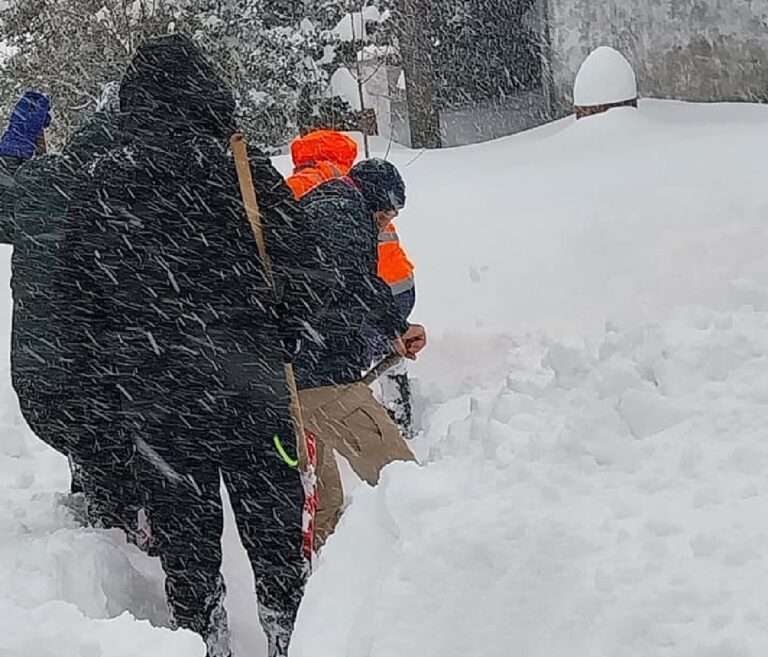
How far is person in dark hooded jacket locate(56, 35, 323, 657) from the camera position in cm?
315

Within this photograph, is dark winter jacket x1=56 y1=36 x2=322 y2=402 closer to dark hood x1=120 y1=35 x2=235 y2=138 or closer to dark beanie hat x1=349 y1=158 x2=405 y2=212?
dark hood x1=120 y1=35 x2=235 y2=138

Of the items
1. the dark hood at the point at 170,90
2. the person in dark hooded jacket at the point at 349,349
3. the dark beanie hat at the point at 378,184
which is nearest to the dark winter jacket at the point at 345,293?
the person in dark hooded jacket at the point at 349,349

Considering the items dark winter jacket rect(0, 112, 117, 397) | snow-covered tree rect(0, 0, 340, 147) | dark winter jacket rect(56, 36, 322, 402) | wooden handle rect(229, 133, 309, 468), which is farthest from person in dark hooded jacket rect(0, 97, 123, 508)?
snow-covered tree rect(0, 0, 340, 147)

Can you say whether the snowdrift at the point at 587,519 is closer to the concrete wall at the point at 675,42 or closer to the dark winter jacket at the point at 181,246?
the dark winter jacket at the point at 181,246

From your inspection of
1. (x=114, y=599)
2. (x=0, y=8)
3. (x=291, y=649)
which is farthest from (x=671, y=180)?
(x=0, y=8)

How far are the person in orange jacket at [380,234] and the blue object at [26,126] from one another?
0.98m

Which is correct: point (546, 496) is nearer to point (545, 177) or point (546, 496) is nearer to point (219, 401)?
Answer: point (219, 401)

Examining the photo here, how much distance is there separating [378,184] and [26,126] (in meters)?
1.37

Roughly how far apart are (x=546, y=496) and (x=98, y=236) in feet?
4.66

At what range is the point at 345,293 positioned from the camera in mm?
4035

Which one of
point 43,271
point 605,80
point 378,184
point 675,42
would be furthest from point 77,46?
point 43,271

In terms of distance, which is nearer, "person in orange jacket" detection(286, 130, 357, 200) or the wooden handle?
the wooden handle

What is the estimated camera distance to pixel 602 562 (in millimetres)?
2391

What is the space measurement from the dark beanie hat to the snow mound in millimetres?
1200
